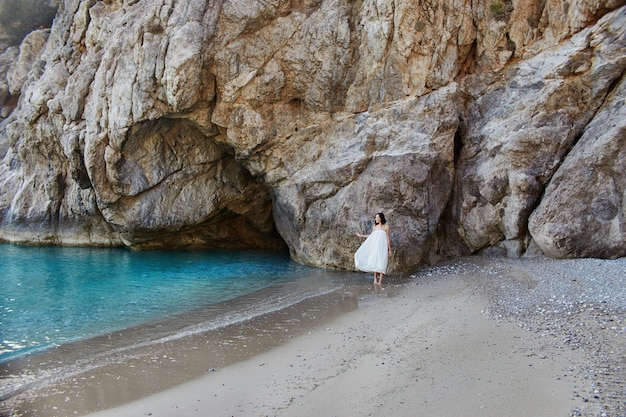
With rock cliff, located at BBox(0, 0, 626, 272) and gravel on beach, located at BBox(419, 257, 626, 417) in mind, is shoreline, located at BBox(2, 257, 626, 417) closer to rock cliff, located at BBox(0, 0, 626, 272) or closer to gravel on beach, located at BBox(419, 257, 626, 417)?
gravel on beach, located at BBox(419, 257, 626, 417)

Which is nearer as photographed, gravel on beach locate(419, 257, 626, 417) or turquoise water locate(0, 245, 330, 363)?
gravel on beach locate(419, 257, 626, 417)

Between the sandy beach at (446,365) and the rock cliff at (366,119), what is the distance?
3909mm

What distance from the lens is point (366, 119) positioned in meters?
14.7

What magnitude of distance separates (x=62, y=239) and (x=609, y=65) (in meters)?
24.2

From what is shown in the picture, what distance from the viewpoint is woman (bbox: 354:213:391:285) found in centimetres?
1209

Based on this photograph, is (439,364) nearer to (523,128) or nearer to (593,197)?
(593,197)

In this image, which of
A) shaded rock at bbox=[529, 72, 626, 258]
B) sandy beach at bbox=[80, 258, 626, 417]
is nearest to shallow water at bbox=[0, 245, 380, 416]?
sandy beach at bbox=[80, 258, 626, 417]

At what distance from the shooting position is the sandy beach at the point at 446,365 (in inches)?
197

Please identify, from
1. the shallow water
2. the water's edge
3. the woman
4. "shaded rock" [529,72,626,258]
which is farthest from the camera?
the woman

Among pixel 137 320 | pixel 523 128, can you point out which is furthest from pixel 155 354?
pixel 523 128

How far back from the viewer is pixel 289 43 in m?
15.6

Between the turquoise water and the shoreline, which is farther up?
the shoreline

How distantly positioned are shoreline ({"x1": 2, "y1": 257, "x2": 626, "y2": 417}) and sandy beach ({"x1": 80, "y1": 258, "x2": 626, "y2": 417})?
2 centimetres

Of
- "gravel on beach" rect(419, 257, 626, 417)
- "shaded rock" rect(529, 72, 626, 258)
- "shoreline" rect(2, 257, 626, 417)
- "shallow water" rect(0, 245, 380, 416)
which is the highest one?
"shaded rock" rect(529, 72, 626, 258)
